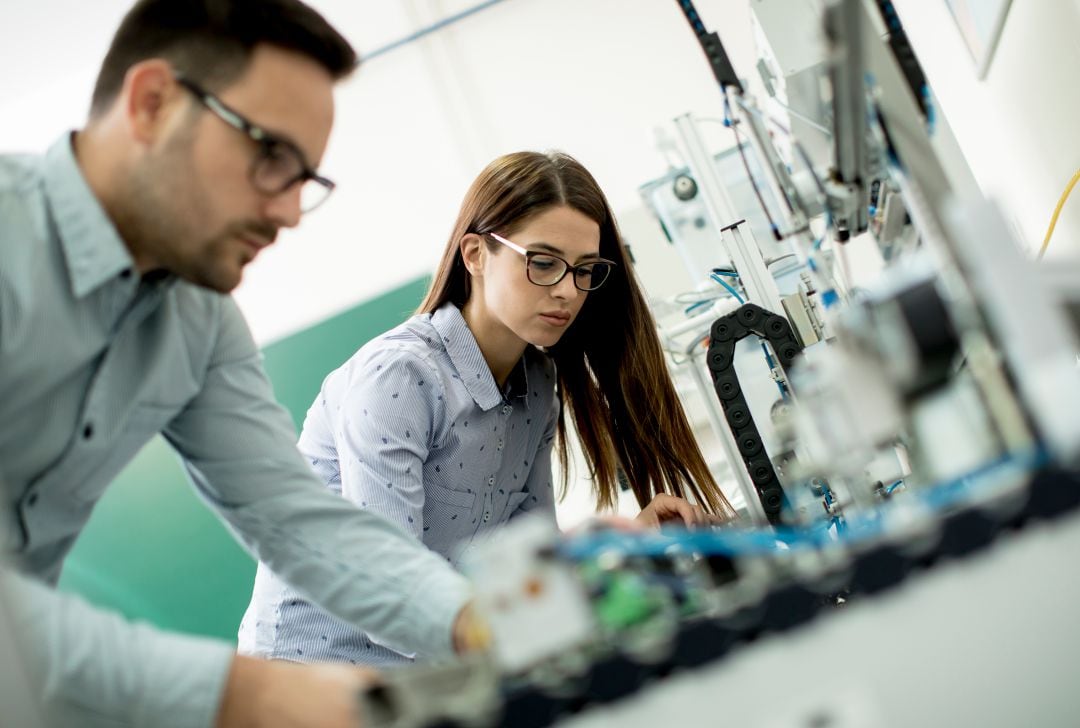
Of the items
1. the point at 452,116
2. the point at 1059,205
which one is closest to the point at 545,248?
the point at 1059,205

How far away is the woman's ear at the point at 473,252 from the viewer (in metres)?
1.54

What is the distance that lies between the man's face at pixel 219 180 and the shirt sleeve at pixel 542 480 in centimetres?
85

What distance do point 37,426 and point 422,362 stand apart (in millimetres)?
620

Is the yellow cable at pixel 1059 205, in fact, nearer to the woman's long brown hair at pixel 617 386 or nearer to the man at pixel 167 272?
the woman's long brown hair at pixel 617 386

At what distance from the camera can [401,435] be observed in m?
1.28

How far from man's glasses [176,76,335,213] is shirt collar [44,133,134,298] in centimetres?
14

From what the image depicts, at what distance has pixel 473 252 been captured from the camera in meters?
1.56

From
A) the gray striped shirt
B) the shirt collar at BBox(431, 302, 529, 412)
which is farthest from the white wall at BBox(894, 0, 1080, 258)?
the gray striped shirt

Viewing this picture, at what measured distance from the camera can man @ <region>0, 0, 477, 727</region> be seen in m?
0.83

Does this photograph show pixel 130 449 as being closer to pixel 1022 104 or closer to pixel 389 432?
pixel 389 432

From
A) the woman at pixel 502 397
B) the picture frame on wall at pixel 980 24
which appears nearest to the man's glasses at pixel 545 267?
the woman at pixel 502 397

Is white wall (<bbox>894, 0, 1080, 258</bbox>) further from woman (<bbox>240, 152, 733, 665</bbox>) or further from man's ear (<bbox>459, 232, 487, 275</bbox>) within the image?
man's ear (<bbox>459, 232, 487, 275</bbox>)

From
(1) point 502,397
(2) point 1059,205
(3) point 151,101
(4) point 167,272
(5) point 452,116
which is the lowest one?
(2) point 1059,205

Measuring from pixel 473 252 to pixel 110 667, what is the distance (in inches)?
41.0
